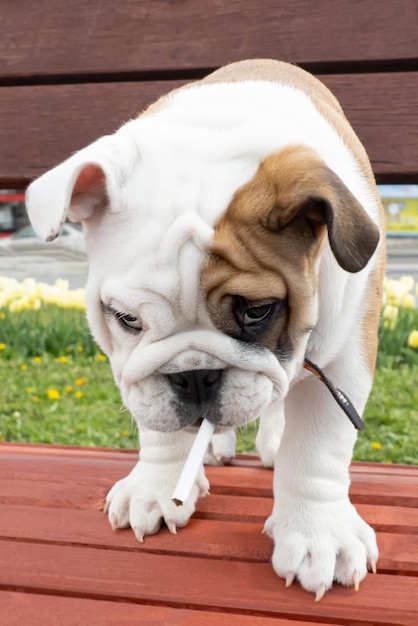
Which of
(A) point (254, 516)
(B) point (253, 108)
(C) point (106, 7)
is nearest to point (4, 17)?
(C) point (106, 7)

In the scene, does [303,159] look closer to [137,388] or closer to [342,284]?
[342,284]

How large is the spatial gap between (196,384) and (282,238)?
1.07 ft

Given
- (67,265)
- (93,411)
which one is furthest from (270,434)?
(67,265)

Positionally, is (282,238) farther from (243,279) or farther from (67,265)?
(67,265)

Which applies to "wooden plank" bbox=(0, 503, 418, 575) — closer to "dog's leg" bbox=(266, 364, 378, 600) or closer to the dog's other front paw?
"dog's leg" bbox=(266, 364, 378, 600)

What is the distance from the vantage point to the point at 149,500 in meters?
2.02

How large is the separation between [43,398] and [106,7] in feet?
6.55

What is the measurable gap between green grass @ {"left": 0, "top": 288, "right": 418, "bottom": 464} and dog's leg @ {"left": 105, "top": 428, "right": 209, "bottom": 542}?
3.50 ft

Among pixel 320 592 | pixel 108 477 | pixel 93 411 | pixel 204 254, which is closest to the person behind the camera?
pixel 204 254

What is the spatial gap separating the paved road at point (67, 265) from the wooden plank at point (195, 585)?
20.0ft

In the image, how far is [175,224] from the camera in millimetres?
1576

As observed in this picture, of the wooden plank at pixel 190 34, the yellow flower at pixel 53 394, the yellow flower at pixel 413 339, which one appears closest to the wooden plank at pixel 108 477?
the wooden plank at pixel 190 34

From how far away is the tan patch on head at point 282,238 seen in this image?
5.12 feet

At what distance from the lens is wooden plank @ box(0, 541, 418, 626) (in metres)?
1.61
